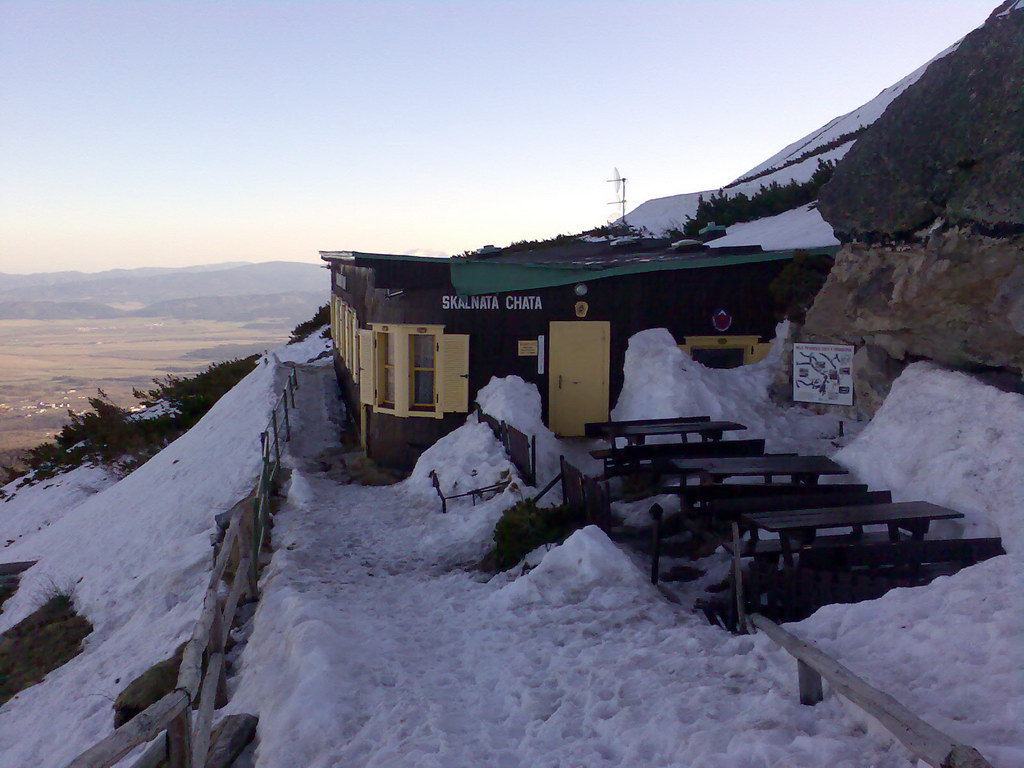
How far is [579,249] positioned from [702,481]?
39.7 ft

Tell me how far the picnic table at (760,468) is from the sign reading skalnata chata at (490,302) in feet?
17.4

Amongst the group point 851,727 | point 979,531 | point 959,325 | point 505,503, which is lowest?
point 505,503

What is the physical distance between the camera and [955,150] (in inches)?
292

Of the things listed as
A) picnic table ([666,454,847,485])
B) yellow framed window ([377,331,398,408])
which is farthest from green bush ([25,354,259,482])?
picnic table ([666,454,847,485])

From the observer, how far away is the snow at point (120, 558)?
8.83 m

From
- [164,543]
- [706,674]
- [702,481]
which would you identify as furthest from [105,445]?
[706,674]

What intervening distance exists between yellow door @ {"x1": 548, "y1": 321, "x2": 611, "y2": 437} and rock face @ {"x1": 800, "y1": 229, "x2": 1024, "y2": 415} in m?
4.09

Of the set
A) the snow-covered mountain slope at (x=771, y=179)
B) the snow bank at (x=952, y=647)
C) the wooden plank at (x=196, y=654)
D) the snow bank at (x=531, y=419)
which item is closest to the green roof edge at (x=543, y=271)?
the snow bank at (x=531, y=419)

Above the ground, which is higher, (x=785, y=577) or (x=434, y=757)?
(x=785, y=577)

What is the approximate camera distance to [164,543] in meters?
13.2

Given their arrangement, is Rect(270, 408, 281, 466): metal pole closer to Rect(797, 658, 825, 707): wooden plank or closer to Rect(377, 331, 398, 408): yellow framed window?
Rect(377, 331, 398, 408): yellow framed window

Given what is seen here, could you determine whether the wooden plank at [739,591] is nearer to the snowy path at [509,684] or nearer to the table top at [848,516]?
the snowy path at [509,684]

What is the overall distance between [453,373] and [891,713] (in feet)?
34.5

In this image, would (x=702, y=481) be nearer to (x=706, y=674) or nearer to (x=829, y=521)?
(x=829, y=521)
